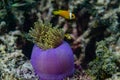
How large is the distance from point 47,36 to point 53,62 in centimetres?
39

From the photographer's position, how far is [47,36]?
13.8 ft

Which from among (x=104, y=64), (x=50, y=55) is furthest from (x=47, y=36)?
(x=104, y=64)

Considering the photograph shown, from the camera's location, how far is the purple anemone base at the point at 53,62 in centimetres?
405

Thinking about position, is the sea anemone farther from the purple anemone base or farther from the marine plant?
the marine plant

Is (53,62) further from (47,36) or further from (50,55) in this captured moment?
(47,36)

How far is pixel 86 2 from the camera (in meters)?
5.00

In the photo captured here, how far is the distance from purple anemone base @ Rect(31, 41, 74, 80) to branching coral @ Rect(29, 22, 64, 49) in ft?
0.24

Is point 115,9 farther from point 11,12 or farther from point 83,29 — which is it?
point 11,12

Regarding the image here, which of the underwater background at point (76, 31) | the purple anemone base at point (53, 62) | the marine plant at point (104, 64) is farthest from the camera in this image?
the underwater background at point (76, 31)

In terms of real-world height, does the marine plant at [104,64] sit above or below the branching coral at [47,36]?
below

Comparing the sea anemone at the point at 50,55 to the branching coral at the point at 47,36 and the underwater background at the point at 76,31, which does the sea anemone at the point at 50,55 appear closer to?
the branching coral at the point at 47,36

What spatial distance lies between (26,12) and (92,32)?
3.86 feet

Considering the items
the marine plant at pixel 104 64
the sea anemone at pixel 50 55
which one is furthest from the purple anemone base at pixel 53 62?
the marine plant at pixel 104 64

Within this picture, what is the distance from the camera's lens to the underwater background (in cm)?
439
